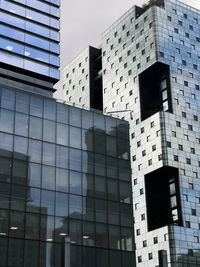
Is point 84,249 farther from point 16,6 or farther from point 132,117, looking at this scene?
point 132,117

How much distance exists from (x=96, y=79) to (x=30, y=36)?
2040 inches

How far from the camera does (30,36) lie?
82.4 m

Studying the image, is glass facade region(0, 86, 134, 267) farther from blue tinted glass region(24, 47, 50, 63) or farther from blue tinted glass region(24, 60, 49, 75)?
blue tinted glass region(24, 47, 50, 63)

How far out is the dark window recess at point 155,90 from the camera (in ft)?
367

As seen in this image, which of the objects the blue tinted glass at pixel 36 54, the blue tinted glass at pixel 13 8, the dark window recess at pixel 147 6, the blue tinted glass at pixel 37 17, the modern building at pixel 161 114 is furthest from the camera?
the dark window recess at pixel 147 6

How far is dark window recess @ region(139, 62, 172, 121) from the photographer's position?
112 meters

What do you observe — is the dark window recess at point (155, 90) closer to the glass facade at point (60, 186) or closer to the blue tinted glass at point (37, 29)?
the blue tinted glass at point (37, 29)

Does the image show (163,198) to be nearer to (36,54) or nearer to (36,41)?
(36,54)

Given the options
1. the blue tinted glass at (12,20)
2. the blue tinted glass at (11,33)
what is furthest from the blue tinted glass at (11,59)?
the blue tinted glass at (12,20)

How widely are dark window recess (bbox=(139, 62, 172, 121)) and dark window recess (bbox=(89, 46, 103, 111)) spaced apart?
1848 centimetres

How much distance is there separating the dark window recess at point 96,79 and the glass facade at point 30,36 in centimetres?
4702

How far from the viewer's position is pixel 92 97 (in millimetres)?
132125

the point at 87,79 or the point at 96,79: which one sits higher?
the point at 96,79

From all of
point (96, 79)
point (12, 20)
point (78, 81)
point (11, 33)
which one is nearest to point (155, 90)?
point (96, 79)
